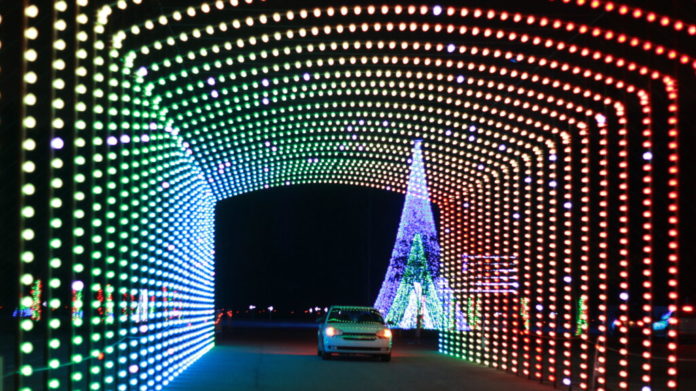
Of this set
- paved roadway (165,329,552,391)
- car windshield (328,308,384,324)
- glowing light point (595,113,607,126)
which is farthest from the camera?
car windshield (328,308,384,324)

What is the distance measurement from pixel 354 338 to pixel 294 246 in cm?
4440

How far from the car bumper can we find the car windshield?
805mm

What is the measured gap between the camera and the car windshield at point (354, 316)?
2361cm

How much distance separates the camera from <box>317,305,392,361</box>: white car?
22391mm

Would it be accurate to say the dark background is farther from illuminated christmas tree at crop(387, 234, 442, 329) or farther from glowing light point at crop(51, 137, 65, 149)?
glowing light point at crop(51, 137, 65, 149)

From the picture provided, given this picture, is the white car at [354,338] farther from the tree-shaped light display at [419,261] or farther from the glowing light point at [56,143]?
the glowing light point at [56,143]

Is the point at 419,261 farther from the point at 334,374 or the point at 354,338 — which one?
the point at 334,374

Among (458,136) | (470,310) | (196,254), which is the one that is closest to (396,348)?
(470,310)

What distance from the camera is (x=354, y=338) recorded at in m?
22.7

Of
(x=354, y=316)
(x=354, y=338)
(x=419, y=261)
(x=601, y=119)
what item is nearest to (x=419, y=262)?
(x=419, y=261)

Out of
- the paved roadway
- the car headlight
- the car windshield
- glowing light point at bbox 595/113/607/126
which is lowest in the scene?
the paved roadway

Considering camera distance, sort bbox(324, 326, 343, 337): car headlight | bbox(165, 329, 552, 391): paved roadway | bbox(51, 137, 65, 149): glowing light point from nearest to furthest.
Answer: bbox(51, 137, 65, 149): glowing light point, bbox(165, 329, 552, 391): paved roadway, bbox(324, 326, 343, 337): car headlight

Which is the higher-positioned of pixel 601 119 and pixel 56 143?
pixel 601 119

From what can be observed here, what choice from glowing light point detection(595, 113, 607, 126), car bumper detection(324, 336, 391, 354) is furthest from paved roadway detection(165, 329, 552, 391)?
glowing light point detection(595, 113, 607, 126)
